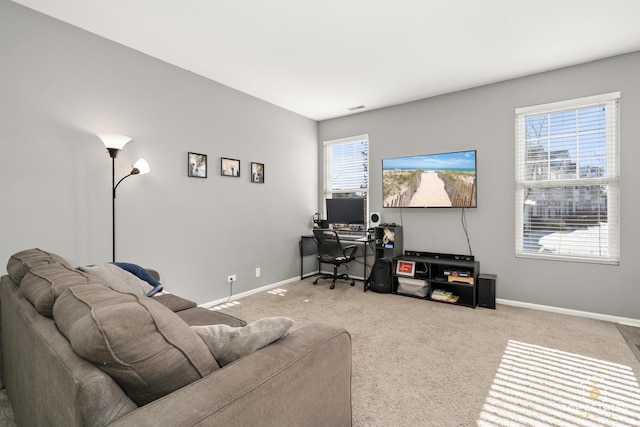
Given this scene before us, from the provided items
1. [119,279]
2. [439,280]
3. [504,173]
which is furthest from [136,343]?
[504,173]

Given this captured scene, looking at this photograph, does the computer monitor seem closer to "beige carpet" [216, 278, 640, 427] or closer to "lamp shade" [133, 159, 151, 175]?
"beige carpet" [216, 278, 640, 427]

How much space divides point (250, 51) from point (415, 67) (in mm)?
1762

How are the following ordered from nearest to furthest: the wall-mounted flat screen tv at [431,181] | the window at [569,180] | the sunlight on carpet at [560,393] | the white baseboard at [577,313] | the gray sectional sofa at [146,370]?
the gray sectional sofa at [146,370] < the sunlight on carpet at [560,393] < the white baseboard at [577,313] < the window at [569,180] < the wall-mounted flat screen tv at [431,181]

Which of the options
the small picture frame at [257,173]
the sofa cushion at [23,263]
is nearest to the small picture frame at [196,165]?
the small picture frame at [257,173]

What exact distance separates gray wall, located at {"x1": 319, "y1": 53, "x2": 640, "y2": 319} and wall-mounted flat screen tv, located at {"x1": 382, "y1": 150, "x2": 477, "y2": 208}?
0.14 meters

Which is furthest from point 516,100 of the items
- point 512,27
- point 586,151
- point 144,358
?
point 144,358

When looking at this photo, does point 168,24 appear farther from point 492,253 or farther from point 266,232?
point 492,253

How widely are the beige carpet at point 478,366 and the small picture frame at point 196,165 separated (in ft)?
5.19

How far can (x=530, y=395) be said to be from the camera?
1.94 metres

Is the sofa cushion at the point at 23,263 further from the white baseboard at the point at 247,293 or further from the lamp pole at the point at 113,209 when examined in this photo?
the white baseboard at the point at 247,293

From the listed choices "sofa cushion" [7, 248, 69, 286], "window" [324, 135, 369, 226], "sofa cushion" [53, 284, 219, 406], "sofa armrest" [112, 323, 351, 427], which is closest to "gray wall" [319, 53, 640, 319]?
"window" [324, 135, 369, 226]

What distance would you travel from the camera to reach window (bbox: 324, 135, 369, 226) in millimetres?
4949

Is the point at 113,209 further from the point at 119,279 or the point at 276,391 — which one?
the point at 276,391

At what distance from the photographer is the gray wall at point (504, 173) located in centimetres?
309
